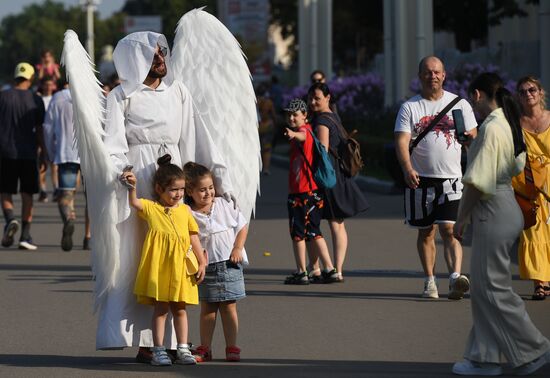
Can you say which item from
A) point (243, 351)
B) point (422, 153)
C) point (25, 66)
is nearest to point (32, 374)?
point (243, 351)

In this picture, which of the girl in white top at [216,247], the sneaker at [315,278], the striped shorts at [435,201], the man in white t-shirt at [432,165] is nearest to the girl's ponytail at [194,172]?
the girl in white top at [216,247]

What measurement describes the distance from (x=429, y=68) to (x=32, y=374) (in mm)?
4136

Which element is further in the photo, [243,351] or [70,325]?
[70,325]

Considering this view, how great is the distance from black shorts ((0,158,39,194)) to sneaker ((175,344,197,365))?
325 inches

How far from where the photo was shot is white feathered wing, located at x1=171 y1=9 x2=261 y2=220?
9.38 meters

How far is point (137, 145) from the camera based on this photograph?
29.3 feet

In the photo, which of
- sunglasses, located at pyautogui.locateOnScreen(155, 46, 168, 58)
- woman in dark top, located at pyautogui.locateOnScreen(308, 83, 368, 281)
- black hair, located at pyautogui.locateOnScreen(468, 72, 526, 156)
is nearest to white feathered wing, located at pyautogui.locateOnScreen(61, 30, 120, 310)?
sunglasses, located at pyautogui.locateOnScreen(155, 46, 168, 58)

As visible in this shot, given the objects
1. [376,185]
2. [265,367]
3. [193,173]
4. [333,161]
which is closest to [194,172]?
[193,173]

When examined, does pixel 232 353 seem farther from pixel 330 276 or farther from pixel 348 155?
pixel 348 155

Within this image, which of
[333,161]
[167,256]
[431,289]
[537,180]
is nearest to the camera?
[167,256]

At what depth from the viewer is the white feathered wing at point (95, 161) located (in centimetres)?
870

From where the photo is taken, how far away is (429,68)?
1155 centimetres

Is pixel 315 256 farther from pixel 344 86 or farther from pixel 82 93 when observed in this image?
pixel 344 86

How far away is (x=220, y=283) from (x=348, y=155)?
454cm
